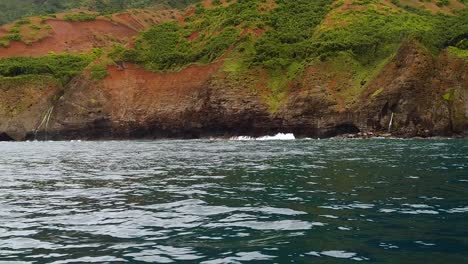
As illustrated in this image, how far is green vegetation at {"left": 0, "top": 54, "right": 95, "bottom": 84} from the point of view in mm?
103875

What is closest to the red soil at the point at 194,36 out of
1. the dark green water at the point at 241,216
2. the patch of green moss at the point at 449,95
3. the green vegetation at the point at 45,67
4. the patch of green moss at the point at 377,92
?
the green vegetation at the point at 45,67

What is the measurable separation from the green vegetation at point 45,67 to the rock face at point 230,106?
5.96m

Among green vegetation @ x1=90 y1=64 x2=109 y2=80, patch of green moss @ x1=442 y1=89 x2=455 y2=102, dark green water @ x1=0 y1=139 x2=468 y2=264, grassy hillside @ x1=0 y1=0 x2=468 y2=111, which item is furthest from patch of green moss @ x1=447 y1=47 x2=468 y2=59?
green vegetation @ x1=90 y1=64 x2=109 y2=80

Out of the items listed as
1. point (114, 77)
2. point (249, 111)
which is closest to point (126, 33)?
point (114, 77)

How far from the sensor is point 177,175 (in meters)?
25.7

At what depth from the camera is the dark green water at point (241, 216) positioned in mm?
10516

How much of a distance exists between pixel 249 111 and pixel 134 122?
910 inches

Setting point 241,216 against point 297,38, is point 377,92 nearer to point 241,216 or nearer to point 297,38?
point 297,38

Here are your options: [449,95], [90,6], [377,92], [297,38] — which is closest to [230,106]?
[377,92]

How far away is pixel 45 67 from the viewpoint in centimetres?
10550

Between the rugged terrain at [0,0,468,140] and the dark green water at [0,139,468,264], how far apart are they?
4629 cm

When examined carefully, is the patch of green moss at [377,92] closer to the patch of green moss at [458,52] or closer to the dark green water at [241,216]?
the patch of green moss at [458,52]

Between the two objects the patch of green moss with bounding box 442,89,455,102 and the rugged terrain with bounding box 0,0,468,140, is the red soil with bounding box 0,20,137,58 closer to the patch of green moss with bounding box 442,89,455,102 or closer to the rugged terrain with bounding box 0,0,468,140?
the rugged terrain with bounding box 0,0,468,140

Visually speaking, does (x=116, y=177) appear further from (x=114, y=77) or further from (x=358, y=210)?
(x=114, y=77)
